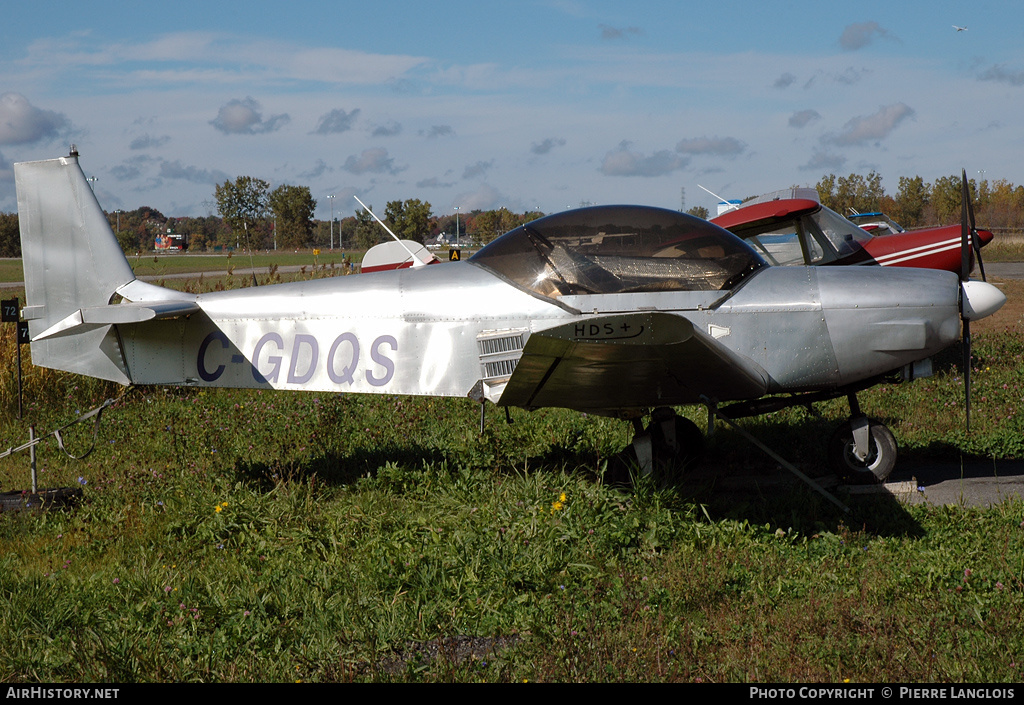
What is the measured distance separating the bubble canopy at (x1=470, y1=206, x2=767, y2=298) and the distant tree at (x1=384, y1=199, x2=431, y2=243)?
38.5 m

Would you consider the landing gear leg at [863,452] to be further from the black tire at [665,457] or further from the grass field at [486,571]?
the black tire at [665,457]

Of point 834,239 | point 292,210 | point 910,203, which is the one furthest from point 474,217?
point 834,239

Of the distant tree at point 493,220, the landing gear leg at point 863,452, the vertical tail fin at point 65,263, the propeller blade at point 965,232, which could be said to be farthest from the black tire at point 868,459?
the distant tree at point 493,220

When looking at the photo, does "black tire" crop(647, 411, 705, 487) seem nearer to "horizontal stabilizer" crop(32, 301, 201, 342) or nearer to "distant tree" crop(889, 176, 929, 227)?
"horizontal stabilizer" crop(32, 301, 201, 342)

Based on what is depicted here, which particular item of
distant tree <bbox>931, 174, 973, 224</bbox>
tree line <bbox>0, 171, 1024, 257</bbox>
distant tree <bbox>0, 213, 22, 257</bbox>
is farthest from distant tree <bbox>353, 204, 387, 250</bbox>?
distant tree <bbox>931, 174, 973, 224</bbox>

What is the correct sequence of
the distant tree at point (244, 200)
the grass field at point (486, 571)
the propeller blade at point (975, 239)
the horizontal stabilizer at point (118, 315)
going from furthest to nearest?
1. the distant tree at point (244, 200)
2. the propeller blade at point (975, 239)
3. the horizontal stabilizer at point (118, 315)
4. the grass field at point (486, 571)

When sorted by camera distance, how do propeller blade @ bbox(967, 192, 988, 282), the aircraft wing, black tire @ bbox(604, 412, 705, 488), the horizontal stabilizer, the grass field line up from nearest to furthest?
the grass field, the aircraft wing, the horizontal stabilizer, black tire @ bbox(604, 412, 705, 488), propeller blade @ bbox(967, 192, 988, 282)

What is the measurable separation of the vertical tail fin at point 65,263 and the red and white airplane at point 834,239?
6.85m

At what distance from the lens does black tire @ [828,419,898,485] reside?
5.75m

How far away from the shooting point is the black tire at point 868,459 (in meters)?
5.75

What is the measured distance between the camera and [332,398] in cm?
838

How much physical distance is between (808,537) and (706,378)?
1.22m
